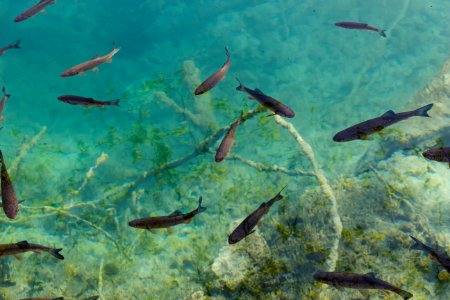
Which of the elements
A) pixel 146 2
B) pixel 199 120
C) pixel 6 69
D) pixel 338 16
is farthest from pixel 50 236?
pixel 338 16

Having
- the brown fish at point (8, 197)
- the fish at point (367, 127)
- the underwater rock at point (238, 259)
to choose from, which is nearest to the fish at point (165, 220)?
the underwater rock at point (238, 259)

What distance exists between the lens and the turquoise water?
157 inches

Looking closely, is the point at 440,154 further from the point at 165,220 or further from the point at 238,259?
the point at 165,220

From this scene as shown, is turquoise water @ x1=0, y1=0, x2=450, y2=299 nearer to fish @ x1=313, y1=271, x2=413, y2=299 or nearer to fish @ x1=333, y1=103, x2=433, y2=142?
fish @ x1=313, y1=271, x2=413, y2=299

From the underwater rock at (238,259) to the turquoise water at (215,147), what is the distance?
0.02m

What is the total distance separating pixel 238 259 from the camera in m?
3.74

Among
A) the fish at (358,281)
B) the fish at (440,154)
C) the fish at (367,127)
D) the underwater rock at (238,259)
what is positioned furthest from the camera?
the underwater rock at (238,259)

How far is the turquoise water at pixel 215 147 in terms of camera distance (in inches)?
157

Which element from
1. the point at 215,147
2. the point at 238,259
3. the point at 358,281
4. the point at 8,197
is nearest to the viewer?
the point at 358,281

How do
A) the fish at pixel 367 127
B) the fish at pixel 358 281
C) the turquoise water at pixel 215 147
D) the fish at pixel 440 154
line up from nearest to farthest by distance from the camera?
the fish at pixel 358 281
the fish at pixel 440 154
the fish at pixel 367 127
the turquoise water at pixel 215 147

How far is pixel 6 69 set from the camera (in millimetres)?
13758

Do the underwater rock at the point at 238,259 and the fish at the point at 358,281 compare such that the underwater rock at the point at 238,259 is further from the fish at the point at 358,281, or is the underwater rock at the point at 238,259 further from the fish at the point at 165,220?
the fish at the point at 358,281

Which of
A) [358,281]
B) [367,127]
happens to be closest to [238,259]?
[358,281]

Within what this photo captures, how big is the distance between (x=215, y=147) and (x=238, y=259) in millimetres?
5261
